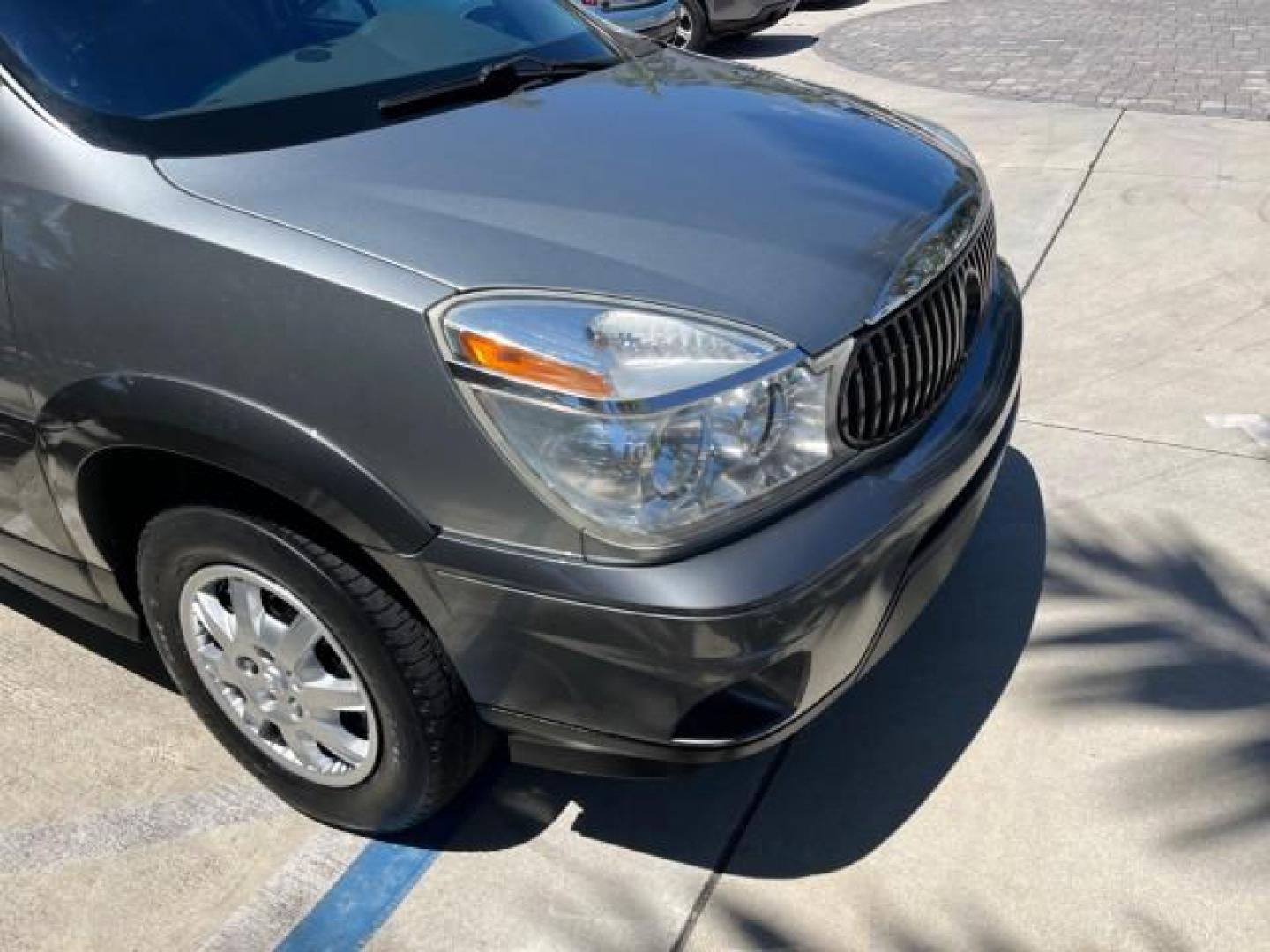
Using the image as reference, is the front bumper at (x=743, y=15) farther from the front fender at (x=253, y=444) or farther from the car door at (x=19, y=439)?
the front fender at (x=253, y=444)

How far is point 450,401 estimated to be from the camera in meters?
1.97

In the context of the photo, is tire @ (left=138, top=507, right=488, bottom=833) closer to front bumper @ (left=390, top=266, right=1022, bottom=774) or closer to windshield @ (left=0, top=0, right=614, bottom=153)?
front bumper @ (left=390, top=266, right=1022, bottom=774)

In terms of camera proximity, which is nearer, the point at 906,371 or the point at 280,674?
the point at 906,371

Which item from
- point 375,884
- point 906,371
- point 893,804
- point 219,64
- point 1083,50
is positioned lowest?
point 1083,50

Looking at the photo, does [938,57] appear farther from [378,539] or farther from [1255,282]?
[378,539]

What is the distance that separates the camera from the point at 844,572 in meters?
2.09

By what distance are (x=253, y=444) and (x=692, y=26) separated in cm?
889

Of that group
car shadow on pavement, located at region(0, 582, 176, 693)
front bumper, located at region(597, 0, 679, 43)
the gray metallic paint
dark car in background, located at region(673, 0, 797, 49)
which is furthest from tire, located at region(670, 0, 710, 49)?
the gray metallic paint

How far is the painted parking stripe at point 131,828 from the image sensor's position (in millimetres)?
2609

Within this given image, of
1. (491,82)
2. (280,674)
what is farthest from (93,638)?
(491,82)

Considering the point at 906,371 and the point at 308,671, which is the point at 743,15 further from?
the point at 308,671

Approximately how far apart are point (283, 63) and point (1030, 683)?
7.03ft

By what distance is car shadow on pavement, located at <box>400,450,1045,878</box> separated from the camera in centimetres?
254

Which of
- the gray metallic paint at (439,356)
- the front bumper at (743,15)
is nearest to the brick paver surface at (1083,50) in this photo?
the front bumper at (743,15)
